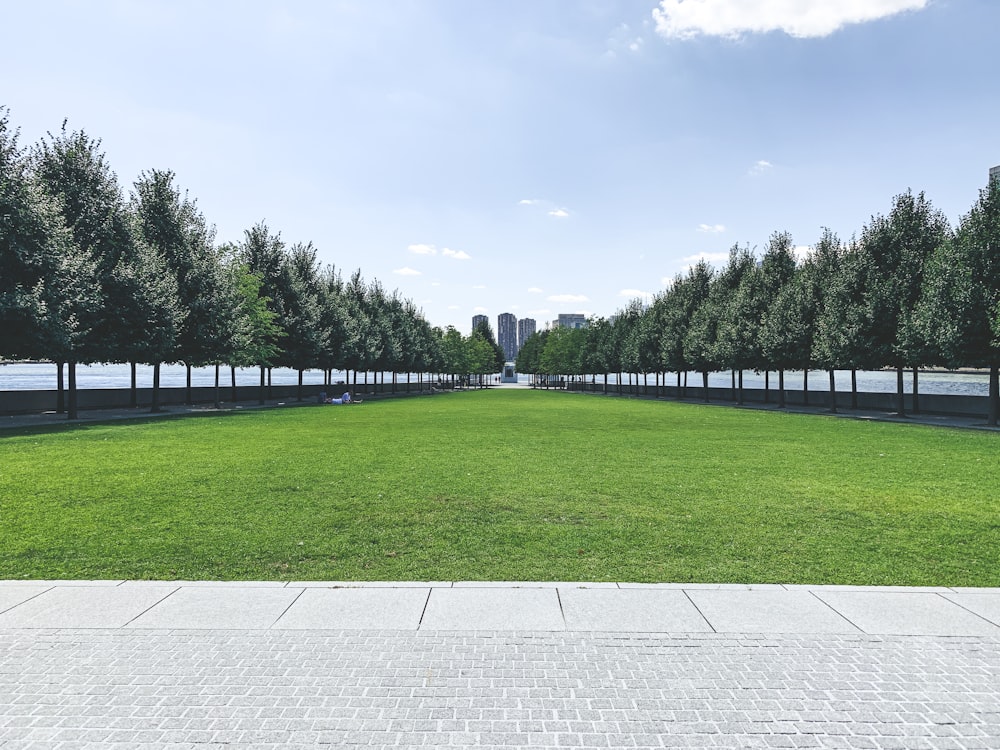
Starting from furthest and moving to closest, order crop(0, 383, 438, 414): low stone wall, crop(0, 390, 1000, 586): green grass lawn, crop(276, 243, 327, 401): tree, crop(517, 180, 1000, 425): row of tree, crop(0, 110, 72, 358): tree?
crop(276, 243, 327, 401): tree, crop(0, 383, 438, 414): low stone wall, crop(517, 180, 1000, 425): row of tree, crop(0, 110, 72, 358): tree, crop(0, 390, 1000, 586): green grass lawn

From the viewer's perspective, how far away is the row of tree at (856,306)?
2534 cm

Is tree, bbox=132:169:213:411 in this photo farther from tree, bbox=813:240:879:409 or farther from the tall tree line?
tree, bbox=813:240:879:409

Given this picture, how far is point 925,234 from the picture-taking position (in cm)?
3325

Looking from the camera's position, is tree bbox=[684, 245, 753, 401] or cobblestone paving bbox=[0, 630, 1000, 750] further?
tree bbox=[684, 245, 753, 401]

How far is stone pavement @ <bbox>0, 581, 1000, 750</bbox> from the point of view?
142 inches

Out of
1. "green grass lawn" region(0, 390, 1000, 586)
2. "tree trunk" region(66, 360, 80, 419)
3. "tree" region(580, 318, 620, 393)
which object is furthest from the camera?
"tree" region(580, 318, 620, 393)

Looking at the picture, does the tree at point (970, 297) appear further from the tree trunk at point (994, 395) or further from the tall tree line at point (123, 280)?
the tall tree line at point (123, 280)

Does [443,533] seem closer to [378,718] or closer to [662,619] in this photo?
[662,619]

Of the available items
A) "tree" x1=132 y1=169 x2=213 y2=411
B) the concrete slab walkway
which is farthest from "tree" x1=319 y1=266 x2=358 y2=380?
the concrete slab walkway

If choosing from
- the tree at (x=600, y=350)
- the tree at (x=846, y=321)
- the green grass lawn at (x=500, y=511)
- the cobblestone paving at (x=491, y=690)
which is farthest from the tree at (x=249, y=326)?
the tree at (x=600, y=350)

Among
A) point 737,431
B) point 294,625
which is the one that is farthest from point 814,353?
point 294,625

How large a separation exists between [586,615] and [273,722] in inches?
106

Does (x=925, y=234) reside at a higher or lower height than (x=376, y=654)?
higher

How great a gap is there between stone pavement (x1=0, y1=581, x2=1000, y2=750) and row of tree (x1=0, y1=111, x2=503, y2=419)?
944 inches
